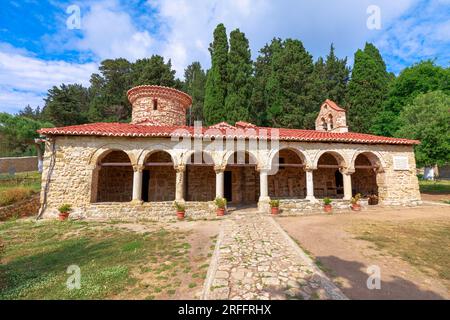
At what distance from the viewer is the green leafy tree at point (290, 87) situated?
1115 inches

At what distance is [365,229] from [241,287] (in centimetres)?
681

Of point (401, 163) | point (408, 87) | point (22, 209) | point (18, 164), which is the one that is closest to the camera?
point (22, 209)

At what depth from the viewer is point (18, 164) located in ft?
87.2

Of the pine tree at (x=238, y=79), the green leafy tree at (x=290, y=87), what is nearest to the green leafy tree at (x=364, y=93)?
the green leafy tree at (x=290, y=87)

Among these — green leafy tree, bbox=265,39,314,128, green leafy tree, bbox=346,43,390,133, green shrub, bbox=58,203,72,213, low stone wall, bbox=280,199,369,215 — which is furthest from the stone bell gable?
green shrub, bbox=58,203,72,213

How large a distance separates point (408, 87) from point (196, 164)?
24710mm

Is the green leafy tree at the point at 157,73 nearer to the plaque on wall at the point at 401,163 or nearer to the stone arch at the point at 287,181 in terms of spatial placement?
the stone arch at the point at 287,181

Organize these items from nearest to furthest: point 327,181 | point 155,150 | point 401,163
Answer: point 155,150
point 401,163
point 327,181

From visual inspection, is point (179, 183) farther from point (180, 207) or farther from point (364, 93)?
point (364, 93)

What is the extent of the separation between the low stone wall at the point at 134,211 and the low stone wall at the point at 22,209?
2.39 metres

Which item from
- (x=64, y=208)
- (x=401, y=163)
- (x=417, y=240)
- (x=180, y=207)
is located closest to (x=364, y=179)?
(x=401, y=163)

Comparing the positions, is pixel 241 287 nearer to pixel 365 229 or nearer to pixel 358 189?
pixel 365 229

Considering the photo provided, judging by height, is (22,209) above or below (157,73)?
below
